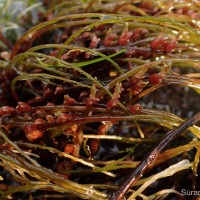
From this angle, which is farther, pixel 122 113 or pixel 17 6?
pixel 17 6

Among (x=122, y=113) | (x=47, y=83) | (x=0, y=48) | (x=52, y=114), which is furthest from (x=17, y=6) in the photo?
(x=122, y=113)

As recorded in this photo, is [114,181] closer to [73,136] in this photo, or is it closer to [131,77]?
[73,136]

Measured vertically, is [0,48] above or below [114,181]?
above

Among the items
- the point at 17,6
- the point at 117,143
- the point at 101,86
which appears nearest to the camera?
the point at 101,86

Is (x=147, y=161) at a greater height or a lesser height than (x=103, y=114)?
lesser
